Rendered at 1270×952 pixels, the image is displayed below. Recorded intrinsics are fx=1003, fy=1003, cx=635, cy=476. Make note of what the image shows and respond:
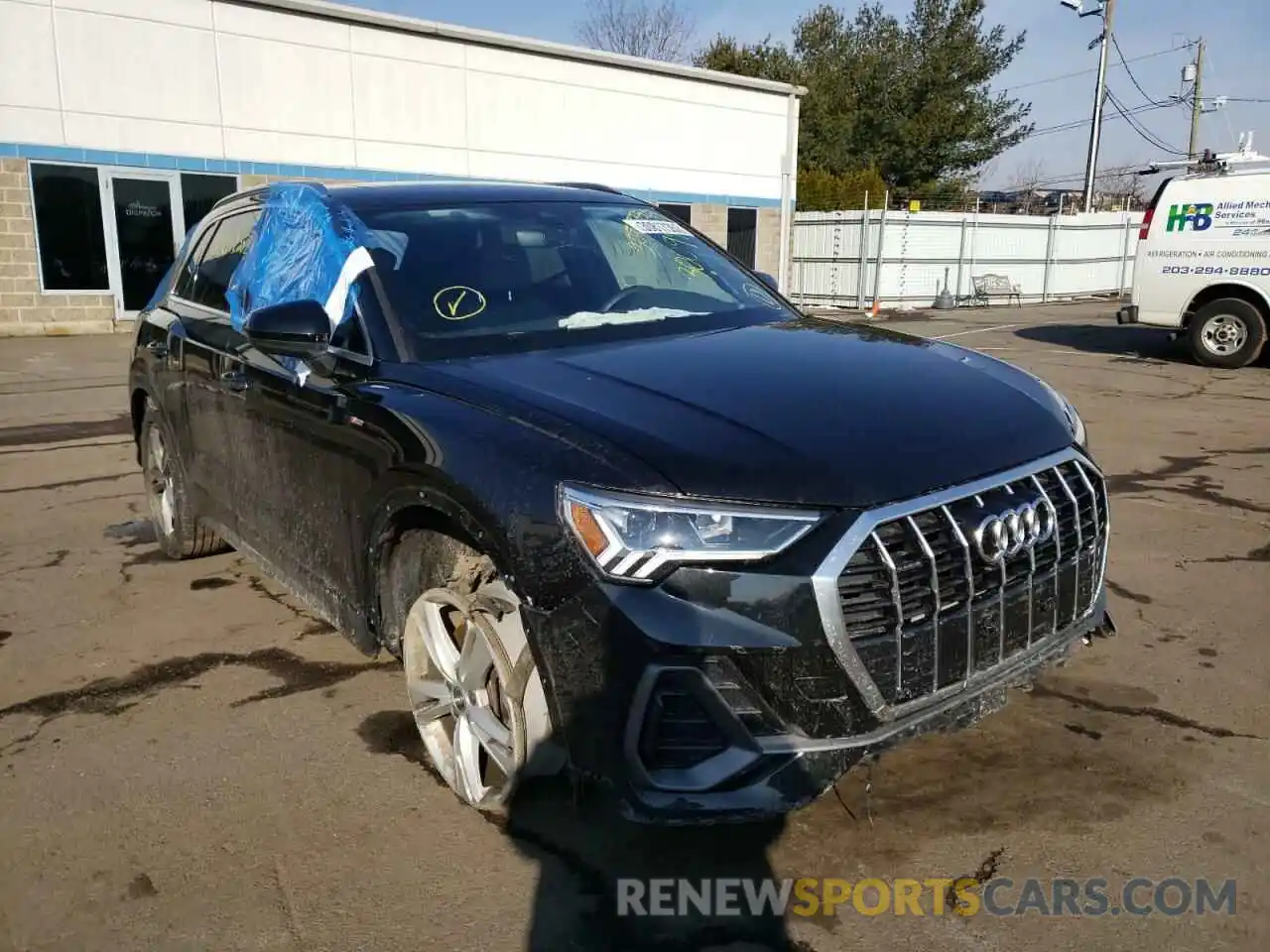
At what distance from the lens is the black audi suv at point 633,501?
226cm

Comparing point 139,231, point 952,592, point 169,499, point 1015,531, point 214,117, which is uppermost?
point 214,117

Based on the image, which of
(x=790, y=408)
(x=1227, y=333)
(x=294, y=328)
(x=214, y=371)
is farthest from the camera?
(x=1227, y=333)

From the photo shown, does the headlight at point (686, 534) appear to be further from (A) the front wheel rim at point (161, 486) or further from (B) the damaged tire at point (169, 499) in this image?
(A) the front wheel rim at point (161, 486)

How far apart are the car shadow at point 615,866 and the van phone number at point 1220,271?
11916mm

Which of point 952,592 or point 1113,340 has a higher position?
point 952,592

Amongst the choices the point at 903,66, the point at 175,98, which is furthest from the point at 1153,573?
the point at 903,66

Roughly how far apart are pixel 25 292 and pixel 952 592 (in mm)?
18103

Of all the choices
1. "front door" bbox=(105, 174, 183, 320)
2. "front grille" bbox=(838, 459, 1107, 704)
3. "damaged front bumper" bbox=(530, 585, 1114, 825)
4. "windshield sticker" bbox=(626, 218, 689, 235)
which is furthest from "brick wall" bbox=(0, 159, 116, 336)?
"front grille" bbox=(838, 459, 1107, 704)

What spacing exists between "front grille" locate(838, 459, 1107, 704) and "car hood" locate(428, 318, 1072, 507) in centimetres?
9

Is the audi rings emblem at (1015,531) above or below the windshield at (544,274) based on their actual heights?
below

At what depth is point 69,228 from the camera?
16750mm

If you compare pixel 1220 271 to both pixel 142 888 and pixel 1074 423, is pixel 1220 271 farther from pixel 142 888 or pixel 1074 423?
pixel 142 888

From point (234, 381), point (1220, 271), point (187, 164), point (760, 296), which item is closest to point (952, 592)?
point (760, 296)

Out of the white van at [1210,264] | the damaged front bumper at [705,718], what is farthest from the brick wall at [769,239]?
the damaged front bumper at [705,718]
